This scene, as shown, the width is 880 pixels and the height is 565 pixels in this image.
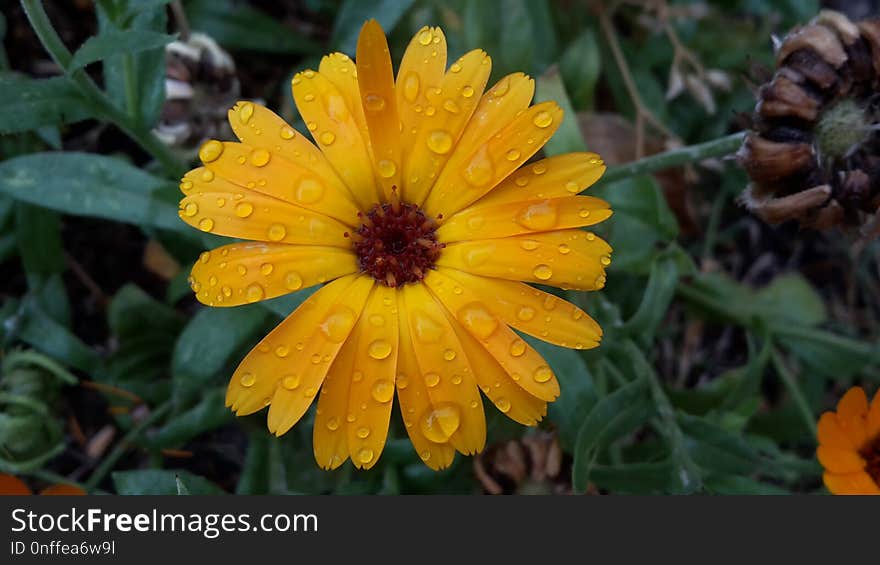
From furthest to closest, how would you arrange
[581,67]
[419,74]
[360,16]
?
[581,67]
[360,16]
[419,74]

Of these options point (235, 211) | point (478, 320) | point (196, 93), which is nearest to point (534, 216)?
point (478, 320)

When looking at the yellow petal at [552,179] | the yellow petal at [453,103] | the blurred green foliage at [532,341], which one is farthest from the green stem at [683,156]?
the yellow petal at [453,103]

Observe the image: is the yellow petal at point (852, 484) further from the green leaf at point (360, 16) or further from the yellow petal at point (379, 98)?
the green leaf at point (360, 16)

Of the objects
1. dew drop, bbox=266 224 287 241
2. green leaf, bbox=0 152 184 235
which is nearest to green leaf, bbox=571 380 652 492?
dew drop, bbox=266 224 287 241

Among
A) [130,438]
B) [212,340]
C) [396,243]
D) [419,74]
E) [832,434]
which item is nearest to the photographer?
[419,74]

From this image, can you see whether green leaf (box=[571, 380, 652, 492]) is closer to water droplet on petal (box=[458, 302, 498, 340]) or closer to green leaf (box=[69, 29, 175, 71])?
water droplet on petal (box=[458, 302, 498, 340])

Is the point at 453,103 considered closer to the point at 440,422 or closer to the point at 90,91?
the point at 440,422

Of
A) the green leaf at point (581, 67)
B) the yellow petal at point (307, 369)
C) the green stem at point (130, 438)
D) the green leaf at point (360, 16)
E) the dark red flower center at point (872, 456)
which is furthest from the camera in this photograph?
the green leaf at point (581, 67)
